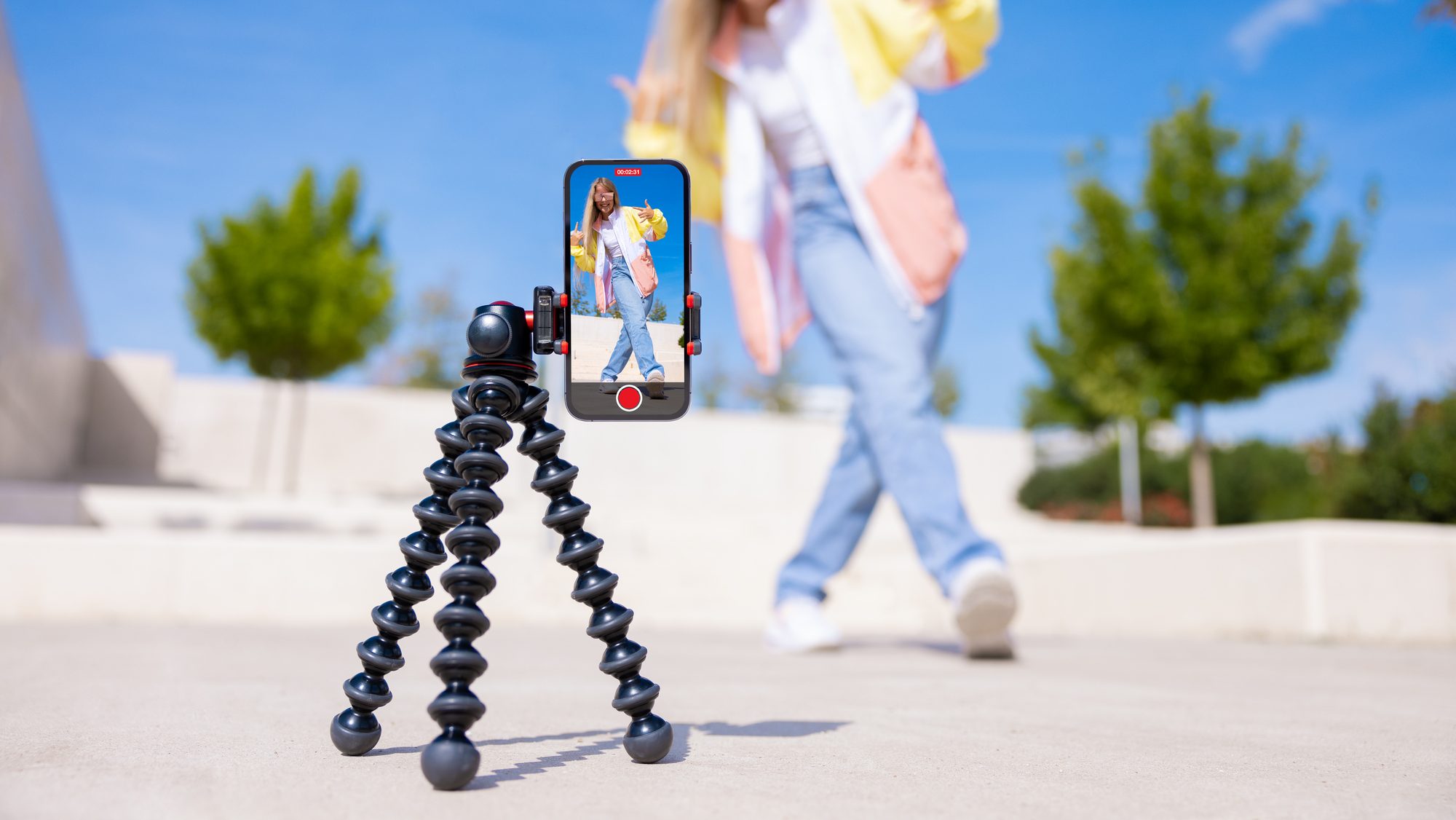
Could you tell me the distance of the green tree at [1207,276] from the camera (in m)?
13.3

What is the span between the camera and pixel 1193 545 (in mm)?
5570

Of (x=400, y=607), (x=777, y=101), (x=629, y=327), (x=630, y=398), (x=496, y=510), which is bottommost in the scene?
(x=400, y=607)

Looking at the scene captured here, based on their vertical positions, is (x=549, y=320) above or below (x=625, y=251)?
below

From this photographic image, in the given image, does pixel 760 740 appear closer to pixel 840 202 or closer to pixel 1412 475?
pixel 840 202

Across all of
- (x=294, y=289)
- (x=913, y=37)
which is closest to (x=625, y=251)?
(x=913, y=37)

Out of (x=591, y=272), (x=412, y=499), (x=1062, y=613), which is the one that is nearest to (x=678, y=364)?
(x=591, y=272)

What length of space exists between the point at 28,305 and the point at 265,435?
1155cm

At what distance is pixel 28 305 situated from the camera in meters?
10.8

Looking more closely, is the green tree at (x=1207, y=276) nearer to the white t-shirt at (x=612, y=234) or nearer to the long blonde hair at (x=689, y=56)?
the long blonde hair at (x=689, y=56)

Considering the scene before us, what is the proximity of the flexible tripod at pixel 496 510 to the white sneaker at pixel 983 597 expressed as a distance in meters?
1.85

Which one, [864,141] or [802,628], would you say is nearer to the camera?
[864,141]

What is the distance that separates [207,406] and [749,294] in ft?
70.4

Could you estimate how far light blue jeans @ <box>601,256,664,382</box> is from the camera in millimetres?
1548

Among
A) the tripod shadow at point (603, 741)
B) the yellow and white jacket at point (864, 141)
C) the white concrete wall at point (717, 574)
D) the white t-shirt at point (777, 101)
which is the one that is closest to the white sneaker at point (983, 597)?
the yellow and white jacket at point (864, 141)
